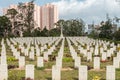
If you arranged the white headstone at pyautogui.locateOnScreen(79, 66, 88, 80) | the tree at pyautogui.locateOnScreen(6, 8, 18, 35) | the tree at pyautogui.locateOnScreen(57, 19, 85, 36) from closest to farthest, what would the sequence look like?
1. the white headstone at pyautogui.locateOnScreen(79, 66, 88, 80)
2. the tree at pyautogui.locateOnScreen(6, 8, 18, 35)
3. the tree at pyautogui.locateOnScreen(57, 19, 85, 36)

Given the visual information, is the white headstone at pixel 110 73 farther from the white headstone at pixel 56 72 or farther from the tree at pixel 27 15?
the tree at pixel 27 15

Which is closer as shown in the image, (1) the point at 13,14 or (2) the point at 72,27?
(1) the point at 13,14

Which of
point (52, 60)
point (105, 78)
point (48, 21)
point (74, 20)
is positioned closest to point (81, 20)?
point (74, 20)

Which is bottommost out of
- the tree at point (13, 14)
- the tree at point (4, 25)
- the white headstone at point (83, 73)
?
the white headstone at point (83, 73)

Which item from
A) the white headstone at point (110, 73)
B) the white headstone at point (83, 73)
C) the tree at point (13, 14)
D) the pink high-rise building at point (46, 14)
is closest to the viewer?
the white headstone at point (110, 73)

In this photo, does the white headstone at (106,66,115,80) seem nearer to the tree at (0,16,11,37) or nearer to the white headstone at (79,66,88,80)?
the white headstone at (79,66,88,80)

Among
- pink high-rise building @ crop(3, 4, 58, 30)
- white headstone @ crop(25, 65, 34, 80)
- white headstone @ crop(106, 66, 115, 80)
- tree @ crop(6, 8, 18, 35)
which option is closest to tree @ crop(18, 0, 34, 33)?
tree @ crop(6, 8, 18, 35)

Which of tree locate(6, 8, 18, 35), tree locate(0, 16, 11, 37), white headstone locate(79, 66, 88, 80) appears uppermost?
tree locate(6, 8, 18, 35)

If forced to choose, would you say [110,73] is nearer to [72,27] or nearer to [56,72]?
[56,72]

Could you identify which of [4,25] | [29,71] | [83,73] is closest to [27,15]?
[4,25]

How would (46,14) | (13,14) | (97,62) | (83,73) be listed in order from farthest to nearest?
1. (46,14)
2. (13,14)
3. (97,62)
4. (83,73)

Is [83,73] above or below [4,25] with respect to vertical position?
below

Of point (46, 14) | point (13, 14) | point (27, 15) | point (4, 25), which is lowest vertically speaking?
point (4, 25)

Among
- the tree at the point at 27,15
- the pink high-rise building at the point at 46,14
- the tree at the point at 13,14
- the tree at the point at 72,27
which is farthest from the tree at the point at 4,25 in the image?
the pink high-rise building at the point at 46,14
